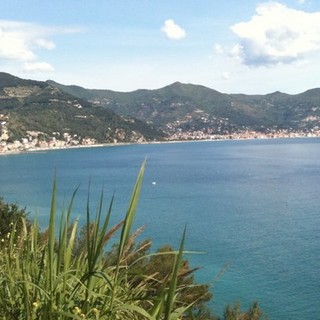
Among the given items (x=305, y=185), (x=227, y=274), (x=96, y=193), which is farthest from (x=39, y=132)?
(x=227, y=274)

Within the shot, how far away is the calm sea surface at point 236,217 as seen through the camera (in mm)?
25109

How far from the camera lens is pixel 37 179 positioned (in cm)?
8144

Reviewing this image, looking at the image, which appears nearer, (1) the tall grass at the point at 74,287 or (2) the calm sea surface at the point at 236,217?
(1) the tall grass at the point at 74,287

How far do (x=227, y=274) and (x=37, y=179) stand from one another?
59.1m

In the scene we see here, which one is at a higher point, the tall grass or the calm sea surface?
the tall grass

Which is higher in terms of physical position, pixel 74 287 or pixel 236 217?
pixel 74 287

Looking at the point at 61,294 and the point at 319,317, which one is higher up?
the point at 61,294

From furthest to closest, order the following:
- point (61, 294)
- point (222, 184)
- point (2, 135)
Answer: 1. point (2, 135)
2. point (222, 184)
3. point (61, 294)

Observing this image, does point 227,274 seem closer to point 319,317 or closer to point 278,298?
point 278,298

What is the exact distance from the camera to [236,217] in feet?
149

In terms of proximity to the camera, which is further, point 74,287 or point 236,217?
point 236,217

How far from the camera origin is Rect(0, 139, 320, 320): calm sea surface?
82.4 ft

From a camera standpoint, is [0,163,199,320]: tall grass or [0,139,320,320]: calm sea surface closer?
[0,163,199,320]: tall grass

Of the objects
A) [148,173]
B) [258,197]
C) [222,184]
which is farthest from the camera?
[148,173]
